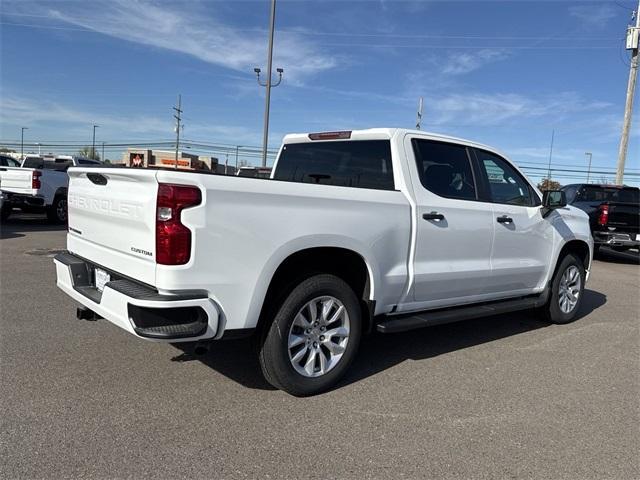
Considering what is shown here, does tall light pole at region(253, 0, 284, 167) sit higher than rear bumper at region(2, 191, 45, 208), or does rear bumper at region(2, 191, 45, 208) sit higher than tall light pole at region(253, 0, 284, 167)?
tall light pole at region(253, 0, 284, 167)

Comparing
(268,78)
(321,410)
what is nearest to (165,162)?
(268,78)

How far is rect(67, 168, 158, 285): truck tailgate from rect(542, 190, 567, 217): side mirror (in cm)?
420

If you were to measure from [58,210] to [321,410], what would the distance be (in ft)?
41.0

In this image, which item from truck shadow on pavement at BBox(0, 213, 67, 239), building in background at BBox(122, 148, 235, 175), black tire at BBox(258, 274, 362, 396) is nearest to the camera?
black tire at BBox(258, 274, 362, 396)

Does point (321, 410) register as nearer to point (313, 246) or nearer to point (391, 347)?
point (313, 246)

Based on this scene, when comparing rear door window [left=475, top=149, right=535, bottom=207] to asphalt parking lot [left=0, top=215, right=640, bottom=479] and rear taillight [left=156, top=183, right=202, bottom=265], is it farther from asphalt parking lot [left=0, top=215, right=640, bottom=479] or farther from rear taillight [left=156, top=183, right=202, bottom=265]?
rear taillight [left=156, top=183, right=202, bottom=265]

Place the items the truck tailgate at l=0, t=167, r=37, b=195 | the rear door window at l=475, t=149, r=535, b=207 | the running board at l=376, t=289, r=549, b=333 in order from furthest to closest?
the truck tailgate at l=0, t=167, r=37, b=195 < the rear door window at l=475, t=149, r=535, b=207 < the running board at l=376, t=289, r=549, b=333

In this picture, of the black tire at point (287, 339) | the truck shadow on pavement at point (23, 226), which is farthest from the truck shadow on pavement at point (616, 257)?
the truck shadow on pavement at point (23, 226)

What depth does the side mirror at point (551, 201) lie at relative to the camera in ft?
18.3

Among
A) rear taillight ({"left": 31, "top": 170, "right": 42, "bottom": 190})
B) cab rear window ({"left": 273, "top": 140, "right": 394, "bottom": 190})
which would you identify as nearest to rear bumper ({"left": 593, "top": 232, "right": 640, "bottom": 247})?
cab rear window ({"left": 273, "top": 140, "right": 394, "bottom": 190})

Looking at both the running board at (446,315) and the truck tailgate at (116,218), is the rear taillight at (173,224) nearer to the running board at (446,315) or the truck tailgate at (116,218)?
the truck tailgate at (116,218)

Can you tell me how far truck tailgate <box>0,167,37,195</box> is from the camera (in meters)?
13.0

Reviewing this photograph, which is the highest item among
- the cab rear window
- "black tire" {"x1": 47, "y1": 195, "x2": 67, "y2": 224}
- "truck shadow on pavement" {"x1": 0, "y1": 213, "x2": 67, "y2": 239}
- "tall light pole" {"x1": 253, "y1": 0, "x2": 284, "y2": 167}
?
"tall light pole" {"x1": 253, "y1": 0, "x2": 284, "y2": 167}

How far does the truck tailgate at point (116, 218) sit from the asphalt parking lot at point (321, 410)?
91cm
